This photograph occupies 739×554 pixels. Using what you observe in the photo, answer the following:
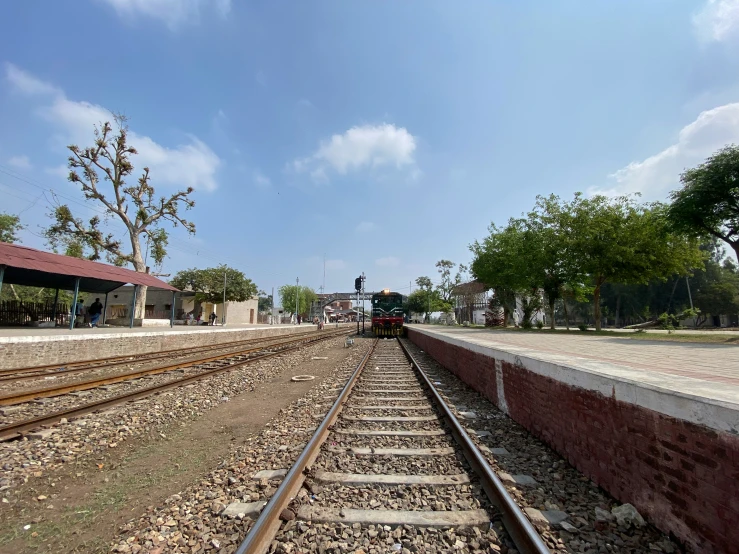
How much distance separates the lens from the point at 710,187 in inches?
579

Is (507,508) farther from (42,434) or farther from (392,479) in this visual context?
(42,434)

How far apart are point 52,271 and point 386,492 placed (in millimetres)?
17685

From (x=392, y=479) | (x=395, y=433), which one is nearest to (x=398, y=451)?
(x=395, y=433)

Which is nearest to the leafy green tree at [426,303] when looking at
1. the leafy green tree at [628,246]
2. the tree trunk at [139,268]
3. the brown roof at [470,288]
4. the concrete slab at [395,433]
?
the brown roof at [470,288]

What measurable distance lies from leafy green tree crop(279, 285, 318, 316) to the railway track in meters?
84.7

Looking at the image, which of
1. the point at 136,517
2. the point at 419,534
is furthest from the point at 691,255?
the point at 136,517

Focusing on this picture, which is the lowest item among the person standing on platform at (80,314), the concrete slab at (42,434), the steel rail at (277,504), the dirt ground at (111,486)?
the dirt ground at (111,486)

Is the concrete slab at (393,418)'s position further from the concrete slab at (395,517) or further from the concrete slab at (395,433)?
the concrete slab at (395,517)

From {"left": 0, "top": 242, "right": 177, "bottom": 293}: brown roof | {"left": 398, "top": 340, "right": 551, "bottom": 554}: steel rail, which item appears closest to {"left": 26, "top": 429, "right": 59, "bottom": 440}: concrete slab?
{"left": 398, "top": 340, "right": 551, "bottom": 554}: steel rail

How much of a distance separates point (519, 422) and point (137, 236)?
29523mm

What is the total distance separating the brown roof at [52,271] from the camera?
14711 millimetres

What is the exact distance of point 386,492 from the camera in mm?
3232

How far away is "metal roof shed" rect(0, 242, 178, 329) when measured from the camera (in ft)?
48.0

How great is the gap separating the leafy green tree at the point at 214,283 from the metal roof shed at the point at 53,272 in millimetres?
16770
